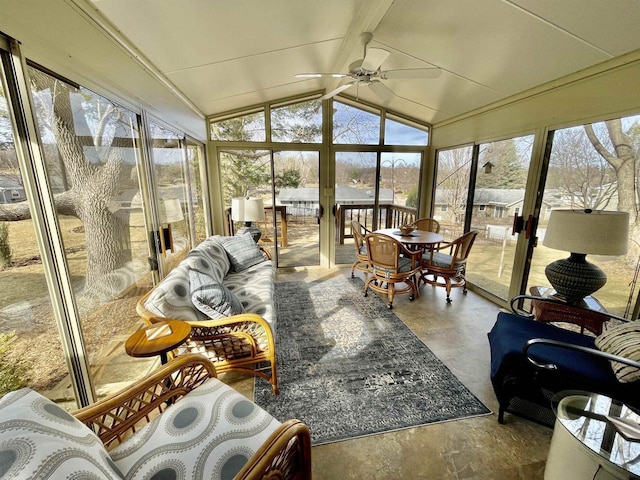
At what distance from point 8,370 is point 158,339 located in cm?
55

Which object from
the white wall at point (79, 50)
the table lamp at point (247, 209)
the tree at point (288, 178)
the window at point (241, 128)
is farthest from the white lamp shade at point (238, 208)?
the white wall at point (79, 50)

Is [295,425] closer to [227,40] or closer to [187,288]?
[187,288]

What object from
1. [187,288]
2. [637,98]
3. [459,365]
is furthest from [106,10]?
[637,98]

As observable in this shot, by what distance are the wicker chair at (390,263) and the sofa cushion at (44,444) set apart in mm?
2786

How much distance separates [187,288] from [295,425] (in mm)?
1281

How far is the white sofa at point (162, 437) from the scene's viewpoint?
0.66m

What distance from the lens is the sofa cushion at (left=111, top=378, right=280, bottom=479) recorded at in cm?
100

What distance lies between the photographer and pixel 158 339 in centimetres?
147

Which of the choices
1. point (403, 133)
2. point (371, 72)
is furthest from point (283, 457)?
point (403, 133)

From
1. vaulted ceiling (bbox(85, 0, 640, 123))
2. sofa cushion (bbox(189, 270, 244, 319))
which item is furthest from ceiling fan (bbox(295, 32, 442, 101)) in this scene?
sofa cushion (bbox(189, 270, 244, 319))

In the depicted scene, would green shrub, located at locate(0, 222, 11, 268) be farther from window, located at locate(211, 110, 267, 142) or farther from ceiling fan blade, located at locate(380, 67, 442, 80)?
window, located at locate(211, 110, 267, 142)

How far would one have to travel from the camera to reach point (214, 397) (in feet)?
4.29

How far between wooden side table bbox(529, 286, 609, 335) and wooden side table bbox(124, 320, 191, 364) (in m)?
2.70

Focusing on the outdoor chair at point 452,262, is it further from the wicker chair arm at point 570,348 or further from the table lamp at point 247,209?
the table lamp at point 247,209
